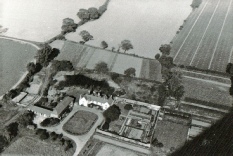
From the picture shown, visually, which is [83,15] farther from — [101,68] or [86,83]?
[86,83]

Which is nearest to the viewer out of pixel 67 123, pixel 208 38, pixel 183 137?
pixel 183 137

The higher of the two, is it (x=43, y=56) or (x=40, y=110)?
(x=43, y=56)

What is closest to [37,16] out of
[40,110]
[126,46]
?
[126,46]

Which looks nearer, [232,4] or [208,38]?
[208,38]

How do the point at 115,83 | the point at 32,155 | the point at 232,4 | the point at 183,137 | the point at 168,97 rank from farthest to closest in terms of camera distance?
the point at 232,4, the point at 115,83, the point at 168,97, the point at 183,137, the point at 32,155

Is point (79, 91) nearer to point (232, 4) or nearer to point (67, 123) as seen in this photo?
point (67, 123)

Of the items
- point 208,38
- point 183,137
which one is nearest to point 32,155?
point 183,137

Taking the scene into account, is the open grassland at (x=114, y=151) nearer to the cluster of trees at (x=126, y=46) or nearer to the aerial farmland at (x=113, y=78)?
the aerial farmland at (x=113, y=78)
